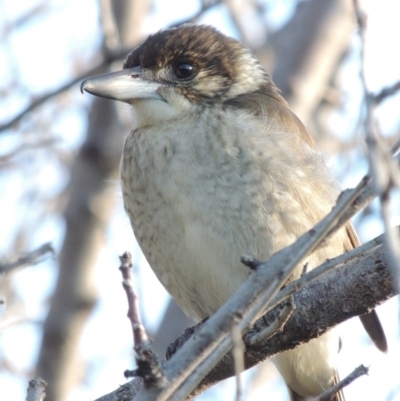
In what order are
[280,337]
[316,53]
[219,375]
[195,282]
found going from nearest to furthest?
[280,337], [219,375], [195,282], [316,53]

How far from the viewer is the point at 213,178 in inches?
161

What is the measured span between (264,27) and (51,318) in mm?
3855

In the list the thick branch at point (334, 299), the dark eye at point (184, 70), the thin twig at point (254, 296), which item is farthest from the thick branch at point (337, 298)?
the dark eye at point (184, 70)

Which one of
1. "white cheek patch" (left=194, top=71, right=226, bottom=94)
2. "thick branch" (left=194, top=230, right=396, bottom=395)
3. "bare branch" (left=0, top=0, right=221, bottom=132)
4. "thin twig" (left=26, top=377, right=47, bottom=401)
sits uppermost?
"bare branch" (left=0, top=0, right=221, bottom=132)

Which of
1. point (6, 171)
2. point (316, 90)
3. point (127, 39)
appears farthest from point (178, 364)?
point (6, 171)

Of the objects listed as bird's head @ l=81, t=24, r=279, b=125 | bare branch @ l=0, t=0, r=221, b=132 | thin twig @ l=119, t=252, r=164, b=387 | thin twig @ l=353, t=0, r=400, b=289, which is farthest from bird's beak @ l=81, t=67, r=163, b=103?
thin twig @ l=353, t=0, r=400, b=289

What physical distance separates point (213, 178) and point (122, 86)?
80 centimetres

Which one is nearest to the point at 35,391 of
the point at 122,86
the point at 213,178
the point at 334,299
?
the point at 334,299

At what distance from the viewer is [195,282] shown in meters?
4.29

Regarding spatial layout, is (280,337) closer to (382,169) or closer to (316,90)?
(382,169)

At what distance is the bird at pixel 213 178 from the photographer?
4.06 meters

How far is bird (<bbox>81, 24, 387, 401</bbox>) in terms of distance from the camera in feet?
13.3

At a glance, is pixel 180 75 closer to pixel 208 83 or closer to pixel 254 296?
pixel 208 83

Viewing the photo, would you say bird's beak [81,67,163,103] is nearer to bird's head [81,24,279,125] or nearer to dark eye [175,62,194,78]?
bird's head [81,24,279,125]
